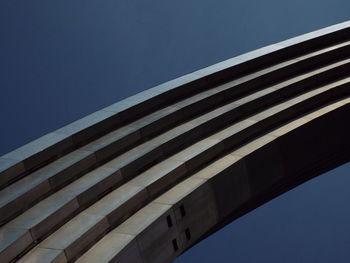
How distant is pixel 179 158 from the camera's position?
16.0 metres

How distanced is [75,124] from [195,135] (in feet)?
11.9

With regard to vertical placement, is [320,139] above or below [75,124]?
below

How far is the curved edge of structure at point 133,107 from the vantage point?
13906mm

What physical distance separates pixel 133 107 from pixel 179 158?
2071mm

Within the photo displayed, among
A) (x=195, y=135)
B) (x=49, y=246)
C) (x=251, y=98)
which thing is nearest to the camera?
(x=49, y=246)

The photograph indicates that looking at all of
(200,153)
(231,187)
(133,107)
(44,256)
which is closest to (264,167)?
(231,187)

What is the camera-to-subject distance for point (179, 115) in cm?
1716

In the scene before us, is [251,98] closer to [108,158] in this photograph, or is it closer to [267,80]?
[267,80]

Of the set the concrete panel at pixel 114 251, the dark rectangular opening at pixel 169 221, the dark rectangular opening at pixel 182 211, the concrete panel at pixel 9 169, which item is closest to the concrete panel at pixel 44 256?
the concrete panel at pixel 114 251

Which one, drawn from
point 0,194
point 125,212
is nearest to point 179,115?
point 125,212

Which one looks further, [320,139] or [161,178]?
[320,139]

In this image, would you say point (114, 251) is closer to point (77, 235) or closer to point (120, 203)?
point (77, 235)

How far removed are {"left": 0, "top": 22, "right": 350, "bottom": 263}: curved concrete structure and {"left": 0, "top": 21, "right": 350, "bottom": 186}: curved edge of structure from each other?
0.04 m

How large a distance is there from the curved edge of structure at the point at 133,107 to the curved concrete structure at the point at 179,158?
35mm
